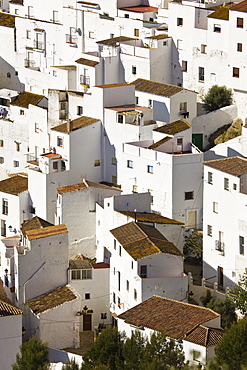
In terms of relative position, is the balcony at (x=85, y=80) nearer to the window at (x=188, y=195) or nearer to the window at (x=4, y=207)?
the window at (x=4, y=207)

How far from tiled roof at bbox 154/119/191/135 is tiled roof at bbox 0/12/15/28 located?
67.5ft

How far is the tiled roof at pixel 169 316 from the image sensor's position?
70875 mm

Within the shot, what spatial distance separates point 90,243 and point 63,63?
733 inches

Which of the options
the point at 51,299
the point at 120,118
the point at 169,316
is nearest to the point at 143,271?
the point at 169,316

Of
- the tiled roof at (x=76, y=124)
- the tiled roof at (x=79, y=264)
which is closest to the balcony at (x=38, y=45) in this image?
the tiled roof at (x=76, y=124)

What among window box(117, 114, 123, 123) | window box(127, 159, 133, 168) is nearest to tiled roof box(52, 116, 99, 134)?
window box(117, 114, 123, 123)

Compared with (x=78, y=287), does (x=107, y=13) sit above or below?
above

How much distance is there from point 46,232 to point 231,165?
1065cm

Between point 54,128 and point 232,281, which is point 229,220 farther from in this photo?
point 54,128

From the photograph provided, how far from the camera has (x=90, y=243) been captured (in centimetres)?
8425

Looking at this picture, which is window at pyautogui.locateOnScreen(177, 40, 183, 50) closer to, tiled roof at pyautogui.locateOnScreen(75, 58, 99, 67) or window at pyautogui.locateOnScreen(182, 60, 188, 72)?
window at pyautogui.locateOnScreen(182, 60, 188, 72)

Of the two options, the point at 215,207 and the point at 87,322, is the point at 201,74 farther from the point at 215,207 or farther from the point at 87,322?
the point at 87,322

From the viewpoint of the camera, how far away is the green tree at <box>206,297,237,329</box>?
243 feet

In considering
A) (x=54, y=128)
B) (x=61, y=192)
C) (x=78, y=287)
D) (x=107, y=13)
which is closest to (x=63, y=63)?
(x=107, y=13)
